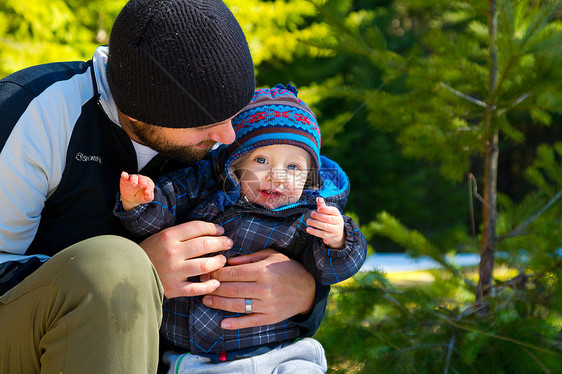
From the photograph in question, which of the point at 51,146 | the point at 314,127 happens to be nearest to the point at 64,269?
the point at 51,146

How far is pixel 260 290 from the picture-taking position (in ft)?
5.96

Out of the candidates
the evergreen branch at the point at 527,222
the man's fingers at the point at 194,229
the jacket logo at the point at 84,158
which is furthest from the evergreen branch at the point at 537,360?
the jacket logo at the point at 84,158

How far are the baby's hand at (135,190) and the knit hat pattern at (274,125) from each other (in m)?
0.39

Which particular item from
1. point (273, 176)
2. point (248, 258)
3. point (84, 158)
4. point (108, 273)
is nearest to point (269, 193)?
point (273, 176)

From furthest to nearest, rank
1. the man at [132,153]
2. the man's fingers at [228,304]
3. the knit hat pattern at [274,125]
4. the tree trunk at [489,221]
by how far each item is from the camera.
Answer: the tree trunk at [489,221], the knit hat pattern at [274,125], the man's fingers at [228,304], the man at [132,153]

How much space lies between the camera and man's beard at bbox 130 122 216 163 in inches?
72.4

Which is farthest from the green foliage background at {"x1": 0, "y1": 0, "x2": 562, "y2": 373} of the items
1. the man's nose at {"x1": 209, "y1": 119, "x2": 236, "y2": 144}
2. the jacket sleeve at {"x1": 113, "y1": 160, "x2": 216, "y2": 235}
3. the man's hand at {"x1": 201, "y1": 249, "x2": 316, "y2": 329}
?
the man's nose at {"x1": 209, "y1": 119, "x2": 236, "y2": 144}

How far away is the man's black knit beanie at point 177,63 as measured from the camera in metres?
1.69

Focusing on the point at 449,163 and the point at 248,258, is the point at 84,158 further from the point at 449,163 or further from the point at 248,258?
the point at 449,163

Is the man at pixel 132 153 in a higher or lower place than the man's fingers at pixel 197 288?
higher

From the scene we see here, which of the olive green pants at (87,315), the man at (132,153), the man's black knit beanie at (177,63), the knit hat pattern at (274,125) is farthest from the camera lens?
the knit hat pattern at (274,125)

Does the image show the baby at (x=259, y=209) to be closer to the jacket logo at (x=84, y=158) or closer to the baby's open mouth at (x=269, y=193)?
the baby's open mouth at (x=269, y=193)

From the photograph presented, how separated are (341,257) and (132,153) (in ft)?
2.47

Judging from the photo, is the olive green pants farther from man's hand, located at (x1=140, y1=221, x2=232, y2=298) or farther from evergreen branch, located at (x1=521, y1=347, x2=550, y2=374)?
evergreen branch, located at (x1=521, y1=347, x2=550, y2=374)
